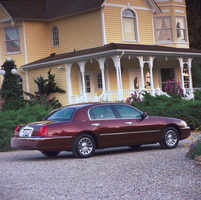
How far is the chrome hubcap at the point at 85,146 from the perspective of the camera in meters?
13.5

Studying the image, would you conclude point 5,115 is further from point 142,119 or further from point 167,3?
point 167,3

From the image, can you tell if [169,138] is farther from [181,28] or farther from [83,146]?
[181,28]

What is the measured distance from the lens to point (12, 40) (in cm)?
3319

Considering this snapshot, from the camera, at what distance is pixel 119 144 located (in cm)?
1416

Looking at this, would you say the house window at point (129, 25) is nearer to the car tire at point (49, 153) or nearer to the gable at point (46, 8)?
the gable at point (46, 8)

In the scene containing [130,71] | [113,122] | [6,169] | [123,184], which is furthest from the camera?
[130,71]

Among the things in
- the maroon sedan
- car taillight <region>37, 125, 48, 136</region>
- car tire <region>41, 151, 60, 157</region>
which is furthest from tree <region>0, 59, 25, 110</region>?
car taillight <region>37, 125, 48, 136</region>

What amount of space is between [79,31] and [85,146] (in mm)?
19105

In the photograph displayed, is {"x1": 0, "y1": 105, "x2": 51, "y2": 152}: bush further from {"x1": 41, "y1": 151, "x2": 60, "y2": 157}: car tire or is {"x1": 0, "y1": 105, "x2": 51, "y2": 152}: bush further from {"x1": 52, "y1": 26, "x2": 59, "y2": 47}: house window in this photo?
{"x1": 52, "y1": 26, "x2": 59, "y2": 47}: house window

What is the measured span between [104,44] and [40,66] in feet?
14.6

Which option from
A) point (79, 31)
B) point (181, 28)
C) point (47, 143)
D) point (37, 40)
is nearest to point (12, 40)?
point (37, 40)

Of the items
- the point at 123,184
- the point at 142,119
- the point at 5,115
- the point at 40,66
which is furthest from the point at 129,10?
the point at 123,184

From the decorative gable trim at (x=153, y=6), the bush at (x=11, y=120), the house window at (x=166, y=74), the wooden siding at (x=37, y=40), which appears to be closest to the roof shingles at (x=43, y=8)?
the wooden siding at (x=37, y=40)

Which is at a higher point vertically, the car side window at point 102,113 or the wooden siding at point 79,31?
the wooden siding at point 79,31
